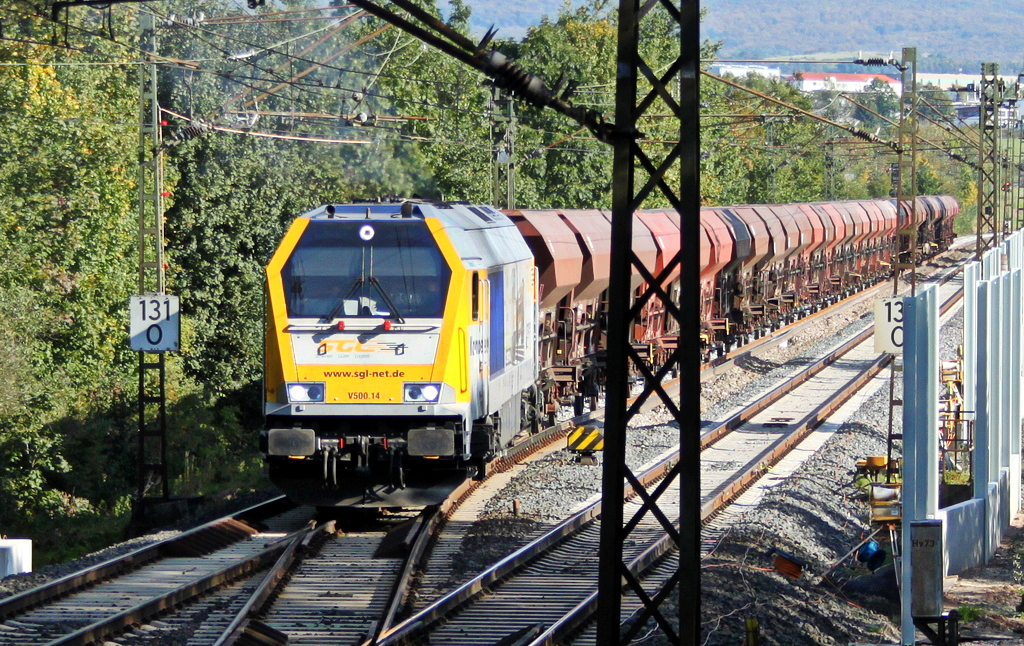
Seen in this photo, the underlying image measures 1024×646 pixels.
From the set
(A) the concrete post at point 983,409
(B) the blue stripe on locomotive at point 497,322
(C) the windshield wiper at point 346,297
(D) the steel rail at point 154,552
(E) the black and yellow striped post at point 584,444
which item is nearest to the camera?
(D) the steel rail at point 154,552

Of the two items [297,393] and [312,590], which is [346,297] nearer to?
[297,393]

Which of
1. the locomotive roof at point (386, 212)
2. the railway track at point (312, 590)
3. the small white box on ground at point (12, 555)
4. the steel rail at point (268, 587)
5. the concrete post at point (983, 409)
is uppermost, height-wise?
the locomotive roof at point (386, 212)

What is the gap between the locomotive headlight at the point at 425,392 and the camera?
12438mm

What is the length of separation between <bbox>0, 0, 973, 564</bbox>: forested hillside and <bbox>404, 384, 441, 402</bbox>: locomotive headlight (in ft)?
23.3

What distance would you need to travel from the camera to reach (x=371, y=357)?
491 inches

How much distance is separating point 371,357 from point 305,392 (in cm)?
71

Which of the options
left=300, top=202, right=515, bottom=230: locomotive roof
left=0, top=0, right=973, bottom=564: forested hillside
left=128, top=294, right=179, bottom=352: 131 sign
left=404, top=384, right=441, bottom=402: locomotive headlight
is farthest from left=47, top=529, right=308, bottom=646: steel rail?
left=0, top=0, right=973, bottom=564: forested hillside

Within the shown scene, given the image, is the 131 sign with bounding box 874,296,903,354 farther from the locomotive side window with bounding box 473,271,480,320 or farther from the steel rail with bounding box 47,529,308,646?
the steel rail with bounding box 47,529,308,646

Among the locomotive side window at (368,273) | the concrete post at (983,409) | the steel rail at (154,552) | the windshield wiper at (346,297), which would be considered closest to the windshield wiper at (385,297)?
the locomotive side window at (368,273)

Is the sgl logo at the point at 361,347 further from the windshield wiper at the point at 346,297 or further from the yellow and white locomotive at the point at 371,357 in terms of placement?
the windshield wiper at the point at 346,297

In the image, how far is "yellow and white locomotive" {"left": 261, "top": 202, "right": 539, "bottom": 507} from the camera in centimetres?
1246

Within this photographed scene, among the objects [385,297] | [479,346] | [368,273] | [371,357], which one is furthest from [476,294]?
[371,357]

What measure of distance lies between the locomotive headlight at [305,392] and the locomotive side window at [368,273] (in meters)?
0.67

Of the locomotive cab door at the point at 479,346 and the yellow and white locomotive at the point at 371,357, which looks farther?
the locomotive cab door at the point at 479,346
